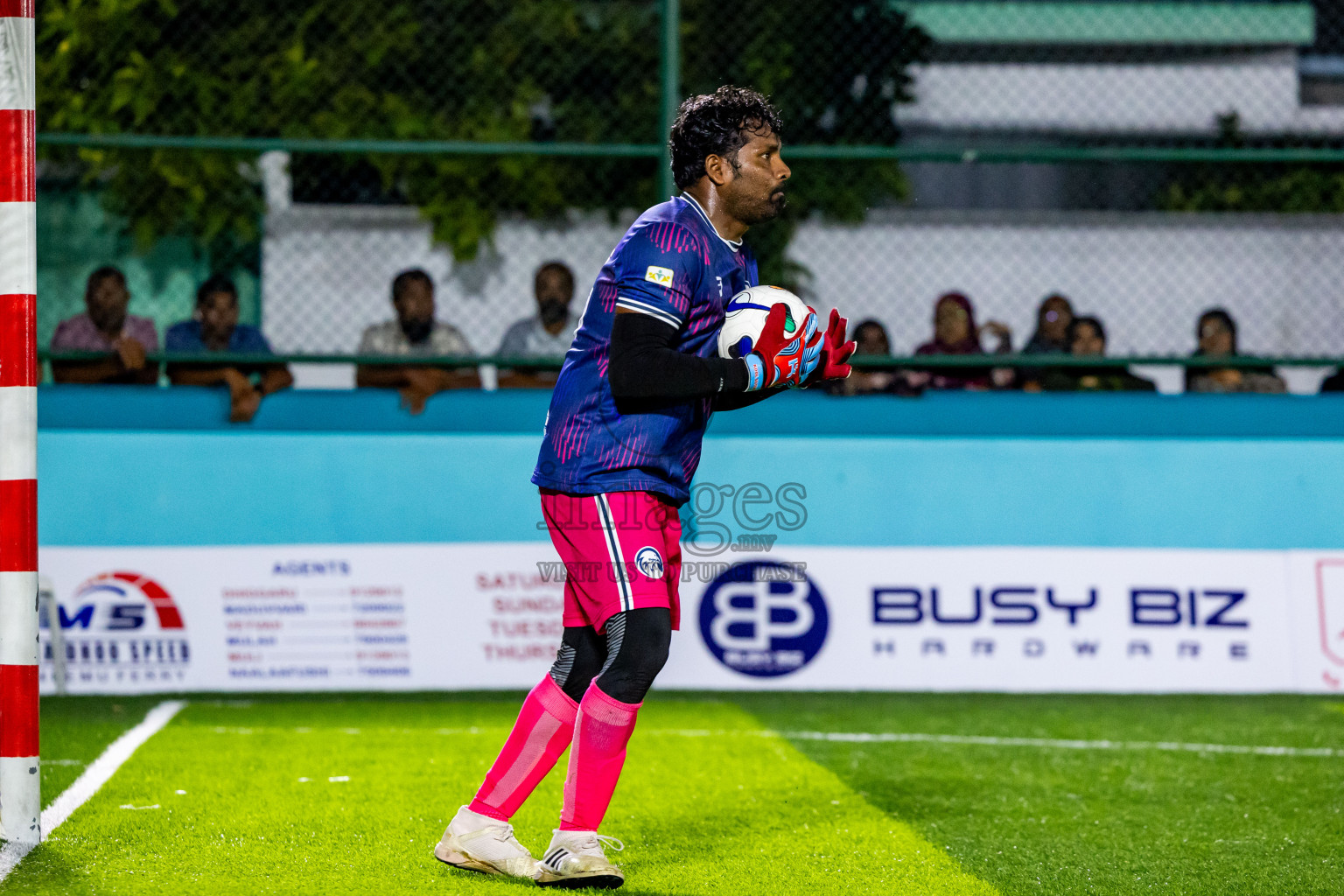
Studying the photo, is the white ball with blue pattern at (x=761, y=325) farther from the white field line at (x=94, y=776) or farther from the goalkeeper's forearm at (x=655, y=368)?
the white field line at (x=94, y=776)

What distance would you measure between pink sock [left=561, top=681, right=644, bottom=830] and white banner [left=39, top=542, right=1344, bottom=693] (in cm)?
318

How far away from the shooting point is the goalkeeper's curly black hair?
12.2ft

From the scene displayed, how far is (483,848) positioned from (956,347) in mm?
5051

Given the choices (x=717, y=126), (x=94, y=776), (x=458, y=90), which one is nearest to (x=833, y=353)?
(x=717, y=126)

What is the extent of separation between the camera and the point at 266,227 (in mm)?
9406

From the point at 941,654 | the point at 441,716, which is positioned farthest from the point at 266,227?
the point at 941,654

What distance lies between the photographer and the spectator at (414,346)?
7.64 meters

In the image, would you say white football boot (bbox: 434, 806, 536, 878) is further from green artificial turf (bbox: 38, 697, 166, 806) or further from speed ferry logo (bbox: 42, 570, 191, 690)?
speed ferry logo (bbox: 42, 570, 191, 690)

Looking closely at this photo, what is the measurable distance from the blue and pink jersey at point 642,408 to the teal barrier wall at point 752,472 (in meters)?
3.43

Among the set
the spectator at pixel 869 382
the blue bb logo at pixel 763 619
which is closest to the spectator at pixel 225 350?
the blue bb logo at pixel 763 619

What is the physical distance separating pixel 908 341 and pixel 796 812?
6725mm

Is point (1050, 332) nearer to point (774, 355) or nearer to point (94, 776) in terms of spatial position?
point (774, 355)

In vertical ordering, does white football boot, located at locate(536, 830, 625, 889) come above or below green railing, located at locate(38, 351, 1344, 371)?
below

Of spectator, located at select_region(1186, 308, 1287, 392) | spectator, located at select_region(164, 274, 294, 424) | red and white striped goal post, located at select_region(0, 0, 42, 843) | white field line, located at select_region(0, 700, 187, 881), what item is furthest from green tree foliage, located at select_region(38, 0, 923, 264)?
red and white striped goal post, located at select_region(0, 0, 42, 843)
